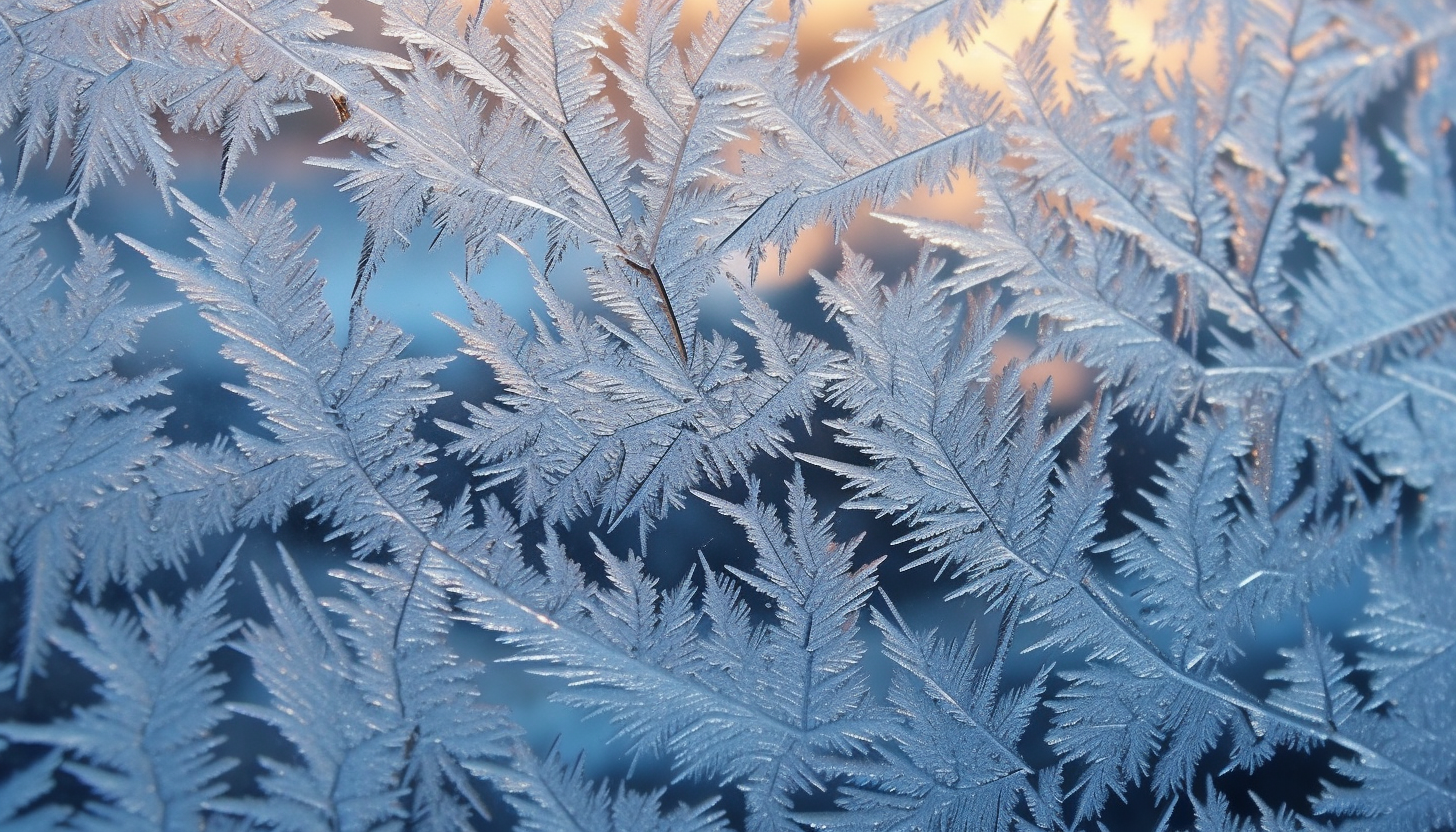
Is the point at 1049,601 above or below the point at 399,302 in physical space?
below

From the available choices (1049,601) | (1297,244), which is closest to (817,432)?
(1049,601)

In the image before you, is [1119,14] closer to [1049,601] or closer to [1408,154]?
[1408,154]

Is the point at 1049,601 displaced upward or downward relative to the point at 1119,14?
downward

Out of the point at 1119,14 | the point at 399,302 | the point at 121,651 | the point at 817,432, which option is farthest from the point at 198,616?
the point at 1119,14

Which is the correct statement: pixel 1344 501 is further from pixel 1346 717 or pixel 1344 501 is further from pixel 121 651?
pixel 121 651

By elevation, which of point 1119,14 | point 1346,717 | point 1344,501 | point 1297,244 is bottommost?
point 1346,717

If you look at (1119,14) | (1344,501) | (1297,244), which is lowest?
(1344,501)
